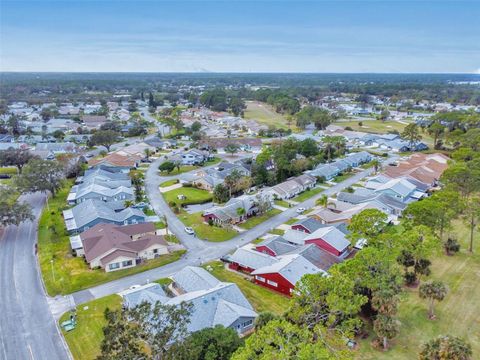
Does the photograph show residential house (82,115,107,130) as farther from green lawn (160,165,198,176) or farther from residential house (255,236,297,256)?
residential house (255,236,297,256)

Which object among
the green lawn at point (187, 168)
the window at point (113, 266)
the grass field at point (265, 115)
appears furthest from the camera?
the grass field at point (265, 115)

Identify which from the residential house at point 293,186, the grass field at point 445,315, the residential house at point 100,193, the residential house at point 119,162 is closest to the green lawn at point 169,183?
the residential house at point 100,193

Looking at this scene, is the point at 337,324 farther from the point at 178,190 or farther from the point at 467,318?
the point at 178,190

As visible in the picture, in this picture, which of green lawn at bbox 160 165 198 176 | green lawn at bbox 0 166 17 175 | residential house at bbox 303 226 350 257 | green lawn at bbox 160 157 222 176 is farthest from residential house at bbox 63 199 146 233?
green lawn at bbox 0 166 17 175

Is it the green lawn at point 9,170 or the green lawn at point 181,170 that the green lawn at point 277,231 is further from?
the green lawn at point 9,170

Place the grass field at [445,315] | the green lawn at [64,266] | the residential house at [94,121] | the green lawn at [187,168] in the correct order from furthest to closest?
the residential house at [94,121], the green lawn at [187,168], the green lawn at [64,266], the grass field at [445,315]

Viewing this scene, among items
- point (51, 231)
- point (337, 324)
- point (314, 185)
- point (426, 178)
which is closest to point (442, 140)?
point (426, 178)
